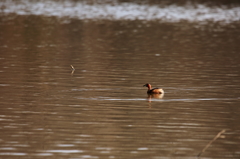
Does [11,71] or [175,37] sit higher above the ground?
[175,37]

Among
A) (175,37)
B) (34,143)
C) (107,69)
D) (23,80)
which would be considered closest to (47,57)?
(107,69)

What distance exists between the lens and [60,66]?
2723cm

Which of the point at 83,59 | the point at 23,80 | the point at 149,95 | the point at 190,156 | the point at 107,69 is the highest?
the point at 83,59

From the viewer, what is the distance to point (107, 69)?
85.5 ft

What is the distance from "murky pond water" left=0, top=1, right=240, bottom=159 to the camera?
12835mm

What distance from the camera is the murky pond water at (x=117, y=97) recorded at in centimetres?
1284

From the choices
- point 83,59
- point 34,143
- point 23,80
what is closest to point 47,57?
point 83,59

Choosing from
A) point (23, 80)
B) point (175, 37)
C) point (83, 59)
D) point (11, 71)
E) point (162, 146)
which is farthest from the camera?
point (175, 37)

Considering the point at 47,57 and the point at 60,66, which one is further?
the point at 47,57

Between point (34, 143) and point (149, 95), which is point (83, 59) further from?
point (34, 143)

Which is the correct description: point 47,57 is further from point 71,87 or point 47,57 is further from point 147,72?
point 71,87

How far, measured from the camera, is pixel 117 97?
744 inches

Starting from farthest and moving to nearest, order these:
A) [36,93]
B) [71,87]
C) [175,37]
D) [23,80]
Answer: [175,37] → [23,80] → [71,87] → [36,93]

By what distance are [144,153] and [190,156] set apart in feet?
2.81
